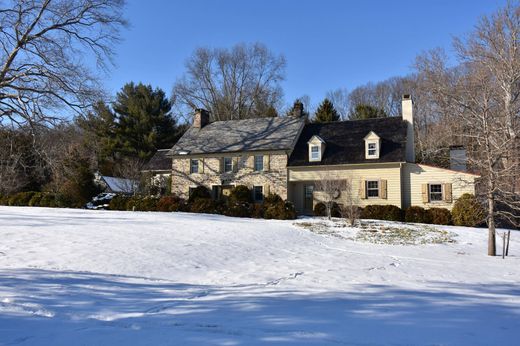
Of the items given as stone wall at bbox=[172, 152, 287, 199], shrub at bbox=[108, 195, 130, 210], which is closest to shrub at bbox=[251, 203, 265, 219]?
stone wall at bbox=[172, 152, 287, 199]

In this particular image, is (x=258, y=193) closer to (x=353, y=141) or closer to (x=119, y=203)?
(x=353, y=141)

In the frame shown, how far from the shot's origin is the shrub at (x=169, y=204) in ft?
83.8

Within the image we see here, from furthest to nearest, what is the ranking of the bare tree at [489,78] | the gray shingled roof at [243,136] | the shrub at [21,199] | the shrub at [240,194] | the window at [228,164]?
the window at [228,164] < the shrub at [21,199] < the gray shingled roof at [243,136] < the shrub at [240,194] < the bare tree at [489,78]

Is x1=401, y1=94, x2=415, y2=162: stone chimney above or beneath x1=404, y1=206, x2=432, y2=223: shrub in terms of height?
above

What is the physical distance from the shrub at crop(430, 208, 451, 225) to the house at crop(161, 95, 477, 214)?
1113 millimetres

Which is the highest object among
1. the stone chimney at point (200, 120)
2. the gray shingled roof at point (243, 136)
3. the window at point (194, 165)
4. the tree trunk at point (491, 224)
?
the stone chimney at point (200, 120)

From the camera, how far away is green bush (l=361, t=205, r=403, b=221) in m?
23.1

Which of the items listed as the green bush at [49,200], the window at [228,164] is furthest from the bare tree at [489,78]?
the green bush at [49,200]

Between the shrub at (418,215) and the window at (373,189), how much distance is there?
7.86 feet

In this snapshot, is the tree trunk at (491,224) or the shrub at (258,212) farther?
the shrub at (258,212)

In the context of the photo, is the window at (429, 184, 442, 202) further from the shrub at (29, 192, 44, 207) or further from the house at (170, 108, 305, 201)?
the shrub at (29, 192, 44, 207)

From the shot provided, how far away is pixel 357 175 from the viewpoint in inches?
1007

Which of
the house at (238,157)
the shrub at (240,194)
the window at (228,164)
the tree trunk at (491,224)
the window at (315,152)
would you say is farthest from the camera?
the window at (228,164)

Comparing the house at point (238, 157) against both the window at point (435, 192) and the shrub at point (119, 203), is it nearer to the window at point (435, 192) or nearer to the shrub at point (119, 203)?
the shrub at point (119, 203)
